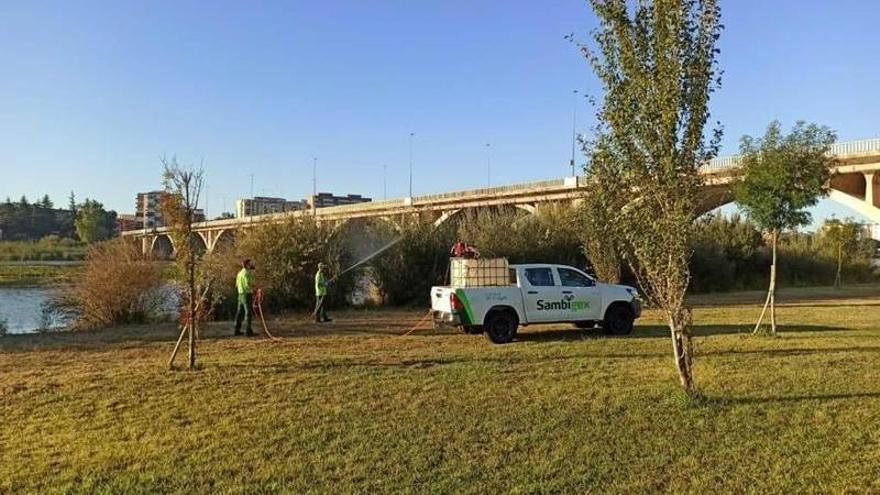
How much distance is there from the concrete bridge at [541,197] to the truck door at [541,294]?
2.28 meters

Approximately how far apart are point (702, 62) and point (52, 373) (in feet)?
32.7

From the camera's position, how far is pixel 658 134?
26.6ft

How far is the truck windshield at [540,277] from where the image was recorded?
51.3 ft

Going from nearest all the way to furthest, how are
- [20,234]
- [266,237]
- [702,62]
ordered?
[702,62], [266,237], [20,234]

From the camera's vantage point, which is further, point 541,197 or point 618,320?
point 541,197

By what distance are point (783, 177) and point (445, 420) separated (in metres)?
10.8

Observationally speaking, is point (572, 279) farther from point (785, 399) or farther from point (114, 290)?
point (114, 290)

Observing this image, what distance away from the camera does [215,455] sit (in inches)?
261

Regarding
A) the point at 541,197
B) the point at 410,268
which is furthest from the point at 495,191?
the point at 410,268

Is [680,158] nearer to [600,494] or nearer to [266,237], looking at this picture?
[600,494]

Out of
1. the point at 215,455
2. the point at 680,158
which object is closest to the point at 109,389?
the point at 215,455

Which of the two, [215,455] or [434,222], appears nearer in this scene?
[215,455]

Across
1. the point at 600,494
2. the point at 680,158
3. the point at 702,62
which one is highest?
the point at 702,62

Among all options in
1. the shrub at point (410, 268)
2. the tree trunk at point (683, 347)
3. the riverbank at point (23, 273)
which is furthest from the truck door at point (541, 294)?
the riverbank at point (23, 273)
